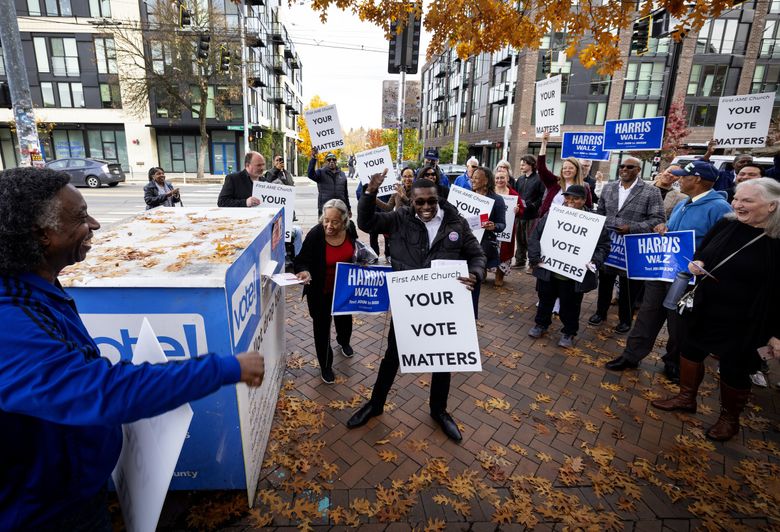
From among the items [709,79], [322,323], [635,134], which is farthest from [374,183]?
[709,79]

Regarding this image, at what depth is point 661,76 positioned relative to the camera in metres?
32.8

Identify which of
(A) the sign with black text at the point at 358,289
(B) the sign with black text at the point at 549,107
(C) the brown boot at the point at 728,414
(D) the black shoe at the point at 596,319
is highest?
(B) the sign with black text at the point at 549,107

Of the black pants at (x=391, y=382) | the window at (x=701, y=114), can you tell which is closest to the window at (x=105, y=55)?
the black pants at (x=391, y=382)

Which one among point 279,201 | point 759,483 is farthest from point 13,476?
point 279,201

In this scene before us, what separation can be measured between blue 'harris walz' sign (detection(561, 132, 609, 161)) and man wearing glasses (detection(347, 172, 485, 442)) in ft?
19.0

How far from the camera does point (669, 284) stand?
439cm

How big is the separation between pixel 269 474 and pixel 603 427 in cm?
296

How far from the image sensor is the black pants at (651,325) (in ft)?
14.5

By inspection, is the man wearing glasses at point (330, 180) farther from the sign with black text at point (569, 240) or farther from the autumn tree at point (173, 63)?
the autumn tree at point (173, 63)

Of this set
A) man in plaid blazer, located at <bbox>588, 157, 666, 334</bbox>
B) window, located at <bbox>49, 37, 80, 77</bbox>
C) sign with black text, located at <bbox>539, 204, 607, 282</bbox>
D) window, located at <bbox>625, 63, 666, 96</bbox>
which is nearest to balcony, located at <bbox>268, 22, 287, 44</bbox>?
window, located at <bbox>49, 37, 80, 77</bbox>

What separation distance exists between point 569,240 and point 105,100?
39.5m

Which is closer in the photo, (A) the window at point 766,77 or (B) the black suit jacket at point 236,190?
(B) the black suit jacket at point 236,190

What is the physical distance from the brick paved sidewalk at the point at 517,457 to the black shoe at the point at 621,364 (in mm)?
95

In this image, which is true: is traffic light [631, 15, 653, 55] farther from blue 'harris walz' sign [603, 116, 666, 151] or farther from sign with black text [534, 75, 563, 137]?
sign with black text [534, 75, 563, 137]
